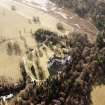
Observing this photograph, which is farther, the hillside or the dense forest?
the hillside

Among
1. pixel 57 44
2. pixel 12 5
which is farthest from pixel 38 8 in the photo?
pixel 57 44

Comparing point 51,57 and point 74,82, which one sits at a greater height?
point 51,57

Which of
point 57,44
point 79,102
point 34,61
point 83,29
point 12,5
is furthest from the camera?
point 12,5

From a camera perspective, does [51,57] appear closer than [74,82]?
No

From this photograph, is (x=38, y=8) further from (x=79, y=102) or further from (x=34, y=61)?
(x=79, y=102)

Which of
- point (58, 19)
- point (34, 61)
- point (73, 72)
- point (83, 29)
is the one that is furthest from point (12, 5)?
point (73, 72)

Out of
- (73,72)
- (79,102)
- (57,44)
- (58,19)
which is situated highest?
(58,19)

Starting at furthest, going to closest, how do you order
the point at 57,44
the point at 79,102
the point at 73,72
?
the point at 57,44
the point at 73,72
the point at 79,102

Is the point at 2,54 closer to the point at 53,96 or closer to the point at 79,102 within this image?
the point at 53,96

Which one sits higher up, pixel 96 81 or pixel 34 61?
pixel 34 61

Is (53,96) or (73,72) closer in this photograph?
(53,96)

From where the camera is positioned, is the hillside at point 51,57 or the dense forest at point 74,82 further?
the hillside at point 51,57
